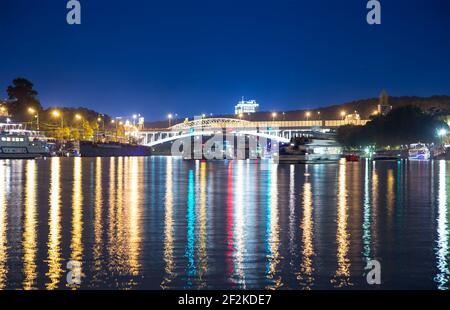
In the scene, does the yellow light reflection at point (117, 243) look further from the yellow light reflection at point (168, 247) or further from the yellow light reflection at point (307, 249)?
the yellow light reflection at point (307, 249)

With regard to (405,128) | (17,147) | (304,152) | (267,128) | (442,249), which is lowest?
(442,249)

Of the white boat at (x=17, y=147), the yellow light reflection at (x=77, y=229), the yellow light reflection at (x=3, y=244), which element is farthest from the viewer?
the white boat at (x=17, y=147)

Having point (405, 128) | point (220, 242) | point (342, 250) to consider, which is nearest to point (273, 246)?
point (220, 242)

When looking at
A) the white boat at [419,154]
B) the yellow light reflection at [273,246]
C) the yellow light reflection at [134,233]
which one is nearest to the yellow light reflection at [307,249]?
the yellow light reflection at [273,246]

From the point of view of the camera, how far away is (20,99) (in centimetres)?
16275

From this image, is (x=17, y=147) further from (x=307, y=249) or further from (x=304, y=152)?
(x=307, y=249)

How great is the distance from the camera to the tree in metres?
162

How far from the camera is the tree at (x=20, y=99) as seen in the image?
162 meters

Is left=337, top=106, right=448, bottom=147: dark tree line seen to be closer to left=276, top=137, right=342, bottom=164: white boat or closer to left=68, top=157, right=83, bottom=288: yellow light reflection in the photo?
left=276, top=137, right=342, bottom=164: white boat

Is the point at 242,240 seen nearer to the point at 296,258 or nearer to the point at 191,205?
the point at 296,258
